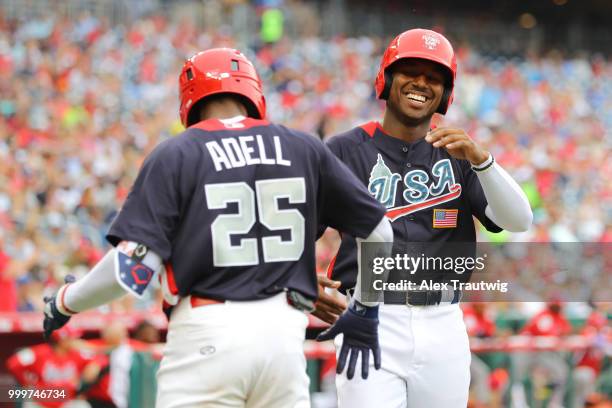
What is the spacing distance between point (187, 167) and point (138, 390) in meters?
4.96

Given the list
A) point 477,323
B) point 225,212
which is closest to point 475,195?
point 225,212

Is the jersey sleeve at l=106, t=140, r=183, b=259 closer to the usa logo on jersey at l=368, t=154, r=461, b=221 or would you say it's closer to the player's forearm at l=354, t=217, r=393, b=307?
the player's forearm at l=354, t=217, r=393, b=307

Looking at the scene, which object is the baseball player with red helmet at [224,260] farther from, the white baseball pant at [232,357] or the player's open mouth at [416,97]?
the player's open mouth at [416,97]

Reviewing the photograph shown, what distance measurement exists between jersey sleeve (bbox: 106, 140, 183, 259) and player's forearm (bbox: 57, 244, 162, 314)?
56 millimetres

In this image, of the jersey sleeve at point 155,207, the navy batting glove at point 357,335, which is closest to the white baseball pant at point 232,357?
the jersey sleeve at point 155,207

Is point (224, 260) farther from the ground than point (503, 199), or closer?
closer

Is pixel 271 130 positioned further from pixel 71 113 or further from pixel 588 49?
pixel 588 49

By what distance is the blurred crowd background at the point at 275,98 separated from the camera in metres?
12.2

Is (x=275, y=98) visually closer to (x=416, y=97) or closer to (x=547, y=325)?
(x=547, y=325)

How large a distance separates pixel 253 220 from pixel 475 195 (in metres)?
1.47

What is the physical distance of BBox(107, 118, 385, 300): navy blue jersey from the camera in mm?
4195

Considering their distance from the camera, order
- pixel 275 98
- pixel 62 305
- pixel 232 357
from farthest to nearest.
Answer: pixel 275 98, pixel 62 305, pixel 232 357

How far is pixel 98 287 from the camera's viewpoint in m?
4.27

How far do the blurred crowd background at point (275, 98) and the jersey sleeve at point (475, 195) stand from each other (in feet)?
13.2
